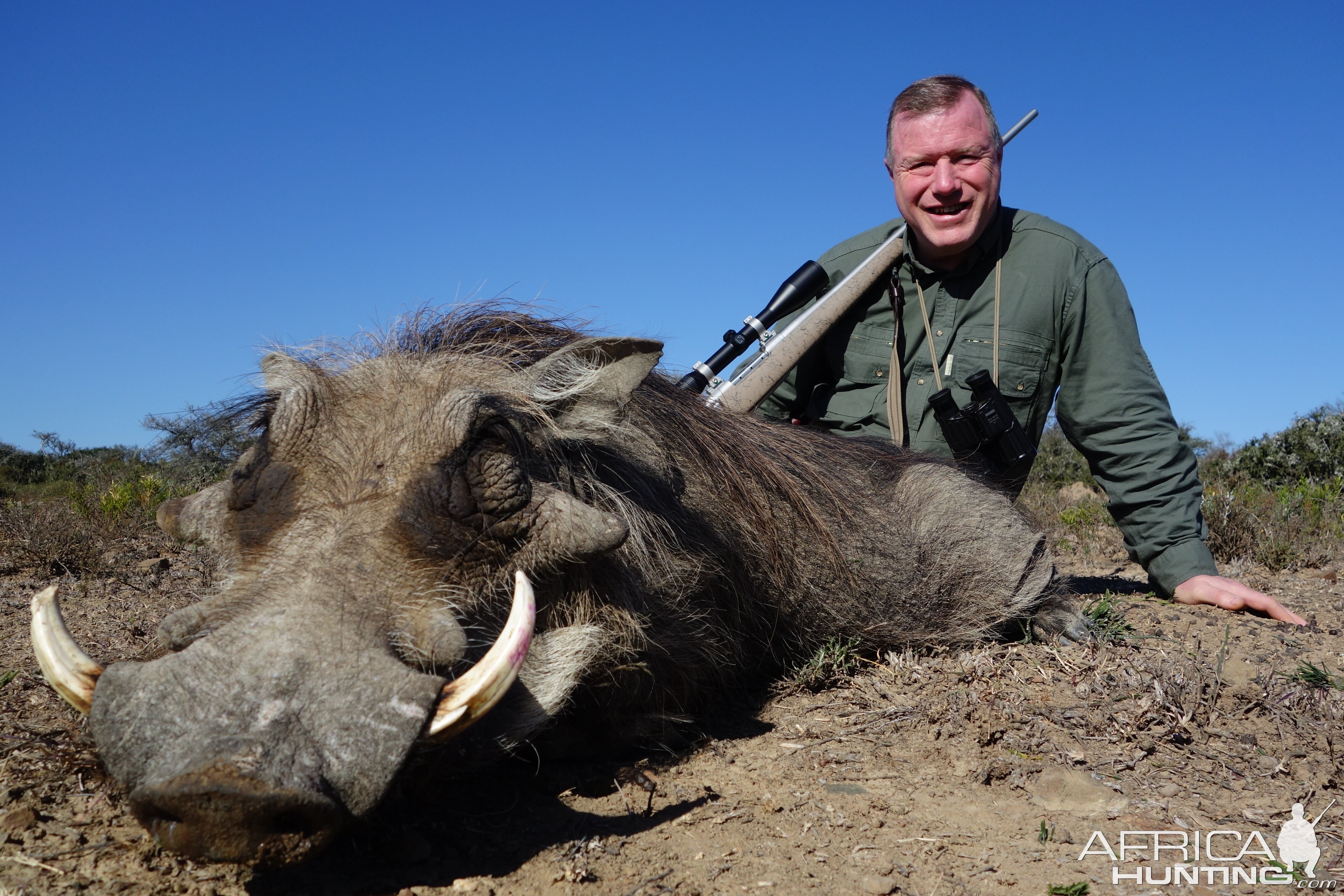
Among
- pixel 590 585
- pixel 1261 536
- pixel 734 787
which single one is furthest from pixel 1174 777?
pixel 1261 536

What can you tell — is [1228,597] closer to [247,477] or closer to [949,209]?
[949,209]

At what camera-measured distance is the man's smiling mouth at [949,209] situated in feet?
13.9

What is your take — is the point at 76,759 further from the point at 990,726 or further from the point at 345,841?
the point at 990,726

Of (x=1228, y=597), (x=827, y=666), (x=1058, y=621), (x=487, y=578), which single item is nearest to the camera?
(x=487, y=578)

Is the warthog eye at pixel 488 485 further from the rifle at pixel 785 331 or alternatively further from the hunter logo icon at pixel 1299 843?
the rifle at pixel 785 331

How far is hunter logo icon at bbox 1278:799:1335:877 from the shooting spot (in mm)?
1898

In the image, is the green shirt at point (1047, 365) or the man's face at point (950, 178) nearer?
the green shirt at point (1047, 365)

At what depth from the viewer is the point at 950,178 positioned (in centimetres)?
422

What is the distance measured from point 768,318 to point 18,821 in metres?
3.37

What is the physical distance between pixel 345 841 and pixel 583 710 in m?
0.71

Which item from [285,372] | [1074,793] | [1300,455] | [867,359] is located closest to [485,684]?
[285,372]

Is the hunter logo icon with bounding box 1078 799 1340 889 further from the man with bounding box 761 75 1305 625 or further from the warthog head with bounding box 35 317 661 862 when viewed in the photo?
the man with bounding box 761 75 1305 625

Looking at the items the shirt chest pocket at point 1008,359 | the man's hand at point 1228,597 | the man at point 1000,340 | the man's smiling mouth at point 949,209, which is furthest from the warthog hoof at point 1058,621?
the man's smiling mouth at point 949,209

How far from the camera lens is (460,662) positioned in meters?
1.86
